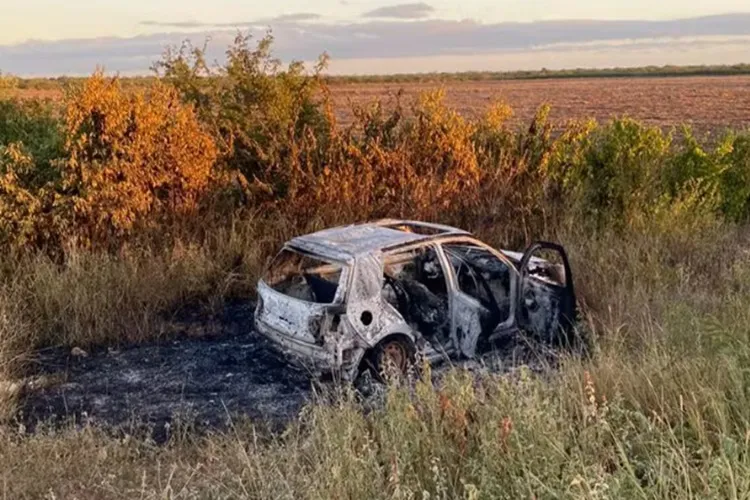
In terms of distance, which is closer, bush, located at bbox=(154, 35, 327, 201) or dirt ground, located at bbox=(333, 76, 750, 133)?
bush, located at bbox=(154, 35, 327, 201)

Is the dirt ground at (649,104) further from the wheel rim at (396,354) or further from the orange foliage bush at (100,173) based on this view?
the wheel rim at (396,354)

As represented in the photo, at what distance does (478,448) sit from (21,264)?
7.96 meters

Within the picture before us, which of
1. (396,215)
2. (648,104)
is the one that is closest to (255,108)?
(396,215)

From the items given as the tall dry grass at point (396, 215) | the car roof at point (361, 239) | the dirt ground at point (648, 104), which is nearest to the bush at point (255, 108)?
the tall dry grass at point (396, 215)

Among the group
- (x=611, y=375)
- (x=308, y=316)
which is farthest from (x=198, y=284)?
(x=611, y=375)

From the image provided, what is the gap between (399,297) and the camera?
8.18 metres

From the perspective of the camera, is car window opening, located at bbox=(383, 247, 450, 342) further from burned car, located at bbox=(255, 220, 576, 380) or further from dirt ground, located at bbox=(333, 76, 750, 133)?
dirt ground, located at bbox=(333, 76, 750, 133)

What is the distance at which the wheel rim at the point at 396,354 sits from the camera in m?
7.64

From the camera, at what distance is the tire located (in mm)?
7562

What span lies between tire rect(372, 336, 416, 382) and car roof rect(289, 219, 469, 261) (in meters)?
0.94

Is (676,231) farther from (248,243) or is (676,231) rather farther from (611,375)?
(611,375)

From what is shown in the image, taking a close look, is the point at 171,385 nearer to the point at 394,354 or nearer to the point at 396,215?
the point at 394,354

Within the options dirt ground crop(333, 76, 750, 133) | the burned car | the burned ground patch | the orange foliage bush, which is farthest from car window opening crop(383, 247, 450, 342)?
dirt ground crop(333, 76, 750, 133)

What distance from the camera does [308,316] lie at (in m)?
7.45
